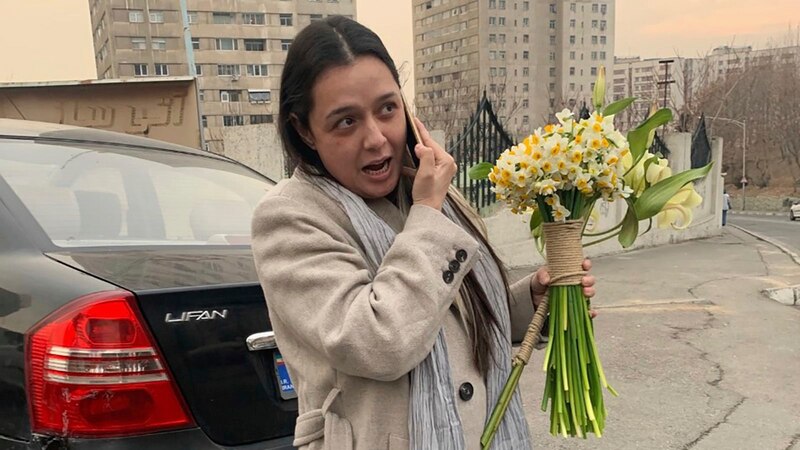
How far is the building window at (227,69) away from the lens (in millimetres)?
69438

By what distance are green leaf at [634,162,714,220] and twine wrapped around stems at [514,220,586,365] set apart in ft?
0.68

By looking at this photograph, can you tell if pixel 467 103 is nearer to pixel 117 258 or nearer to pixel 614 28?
pixel 117 258

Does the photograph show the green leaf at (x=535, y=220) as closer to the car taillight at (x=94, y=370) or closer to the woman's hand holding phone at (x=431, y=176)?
the woman's hand holding phone at (x=431, y=176)

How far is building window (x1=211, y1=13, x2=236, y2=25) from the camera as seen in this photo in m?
70.6

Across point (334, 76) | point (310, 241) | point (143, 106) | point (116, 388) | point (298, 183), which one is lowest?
point (116, 388)

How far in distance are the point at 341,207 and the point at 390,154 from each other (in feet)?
0.49

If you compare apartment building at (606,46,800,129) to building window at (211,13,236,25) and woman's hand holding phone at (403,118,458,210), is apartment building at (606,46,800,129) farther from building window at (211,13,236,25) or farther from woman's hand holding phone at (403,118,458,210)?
building window at (211,13,236,25)

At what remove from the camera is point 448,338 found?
1.18 m

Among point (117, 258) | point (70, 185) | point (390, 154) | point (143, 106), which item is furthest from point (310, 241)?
point (143, 106)

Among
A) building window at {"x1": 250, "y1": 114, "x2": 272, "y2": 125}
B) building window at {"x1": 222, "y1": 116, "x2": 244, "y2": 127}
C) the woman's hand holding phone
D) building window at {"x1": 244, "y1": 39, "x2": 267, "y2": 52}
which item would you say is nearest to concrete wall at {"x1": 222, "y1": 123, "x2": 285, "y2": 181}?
the woman's hand holding phone

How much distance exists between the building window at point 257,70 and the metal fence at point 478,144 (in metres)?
67.9

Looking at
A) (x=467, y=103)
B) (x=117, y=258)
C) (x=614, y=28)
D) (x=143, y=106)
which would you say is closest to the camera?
(x=117, y=258)

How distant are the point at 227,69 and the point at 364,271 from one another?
244ft

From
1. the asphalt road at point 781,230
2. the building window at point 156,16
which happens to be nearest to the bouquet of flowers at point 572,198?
the asphalt road at point 781,230
